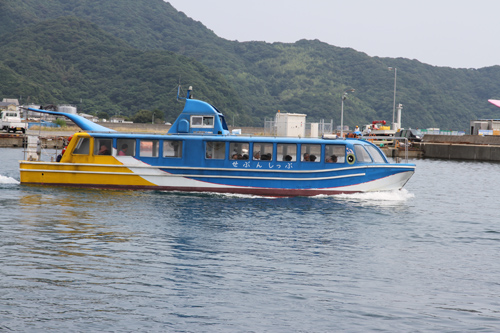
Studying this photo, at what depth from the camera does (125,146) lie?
2830 centimetres

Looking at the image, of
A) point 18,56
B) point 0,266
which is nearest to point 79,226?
point 0,266

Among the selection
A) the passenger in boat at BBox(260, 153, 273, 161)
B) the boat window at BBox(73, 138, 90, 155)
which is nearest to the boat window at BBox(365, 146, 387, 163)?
the passenger in boat at BBox(260, 153, 273, 161)

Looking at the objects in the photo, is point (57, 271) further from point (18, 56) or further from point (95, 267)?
point (18, 56)

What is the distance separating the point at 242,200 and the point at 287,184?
2.51 m

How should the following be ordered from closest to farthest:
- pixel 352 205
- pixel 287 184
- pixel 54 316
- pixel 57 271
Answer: pixel 54 316
pixel 57 271
pixel 352 205
pixel 287 184

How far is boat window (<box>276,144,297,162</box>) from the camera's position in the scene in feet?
90.8

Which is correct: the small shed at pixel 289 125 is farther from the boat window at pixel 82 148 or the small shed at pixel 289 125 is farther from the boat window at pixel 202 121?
the boat window at pixel 82 148

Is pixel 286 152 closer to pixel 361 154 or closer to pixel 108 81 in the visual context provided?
pixel 361 154

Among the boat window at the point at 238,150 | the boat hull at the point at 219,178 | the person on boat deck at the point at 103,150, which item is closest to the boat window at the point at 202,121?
the boat window at the point at 238,150

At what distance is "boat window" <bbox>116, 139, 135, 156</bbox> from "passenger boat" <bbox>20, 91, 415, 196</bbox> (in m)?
0.05

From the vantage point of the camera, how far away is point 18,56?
17975cm

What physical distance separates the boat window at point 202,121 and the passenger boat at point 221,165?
1.43m

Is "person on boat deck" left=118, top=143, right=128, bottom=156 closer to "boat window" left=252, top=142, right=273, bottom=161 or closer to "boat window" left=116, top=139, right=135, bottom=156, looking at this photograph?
"boat window" left=116, top=139, right=135, bottom=156

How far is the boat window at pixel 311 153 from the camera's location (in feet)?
90.5
